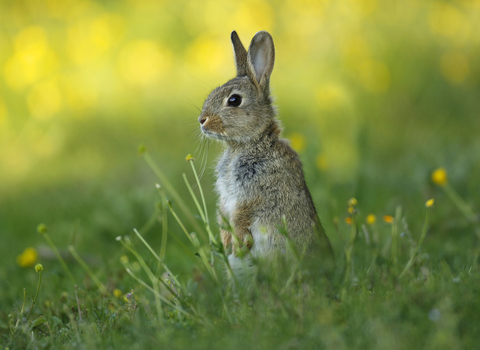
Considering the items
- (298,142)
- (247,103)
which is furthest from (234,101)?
(298,142)

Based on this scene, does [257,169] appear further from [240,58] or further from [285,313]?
[285,313]

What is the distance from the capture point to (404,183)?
5797 mm

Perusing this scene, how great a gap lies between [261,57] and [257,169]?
3.08 feet

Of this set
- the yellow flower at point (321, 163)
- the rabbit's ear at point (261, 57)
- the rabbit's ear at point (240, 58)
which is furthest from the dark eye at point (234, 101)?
the yellow flower at point (321, 163)

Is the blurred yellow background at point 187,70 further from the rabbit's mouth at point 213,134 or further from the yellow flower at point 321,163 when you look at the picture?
the rabbit's mouth at point 213,134

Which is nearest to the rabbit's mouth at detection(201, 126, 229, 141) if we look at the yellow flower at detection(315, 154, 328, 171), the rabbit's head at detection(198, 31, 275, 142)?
the rabbit's head at detection(198, 31, 275, 142)

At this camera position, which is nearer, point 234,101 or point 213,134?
point 213,134

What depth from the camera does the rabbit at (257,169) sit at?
3508 mm

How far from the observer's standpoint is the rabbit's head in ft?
12.4

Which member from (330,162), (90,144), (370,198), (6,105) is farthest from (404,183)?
(6,105)

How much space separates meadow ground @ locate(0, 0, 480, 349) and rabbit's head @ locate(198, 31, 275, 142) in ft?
2.02

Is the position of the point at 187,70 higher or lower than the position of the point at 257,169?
higher

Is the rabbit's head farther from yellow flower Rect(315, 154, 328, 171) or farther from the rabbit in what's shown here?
yellow flower Rect(315, 154, 328, 171)

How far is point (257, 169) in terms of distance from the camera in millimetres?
3641
